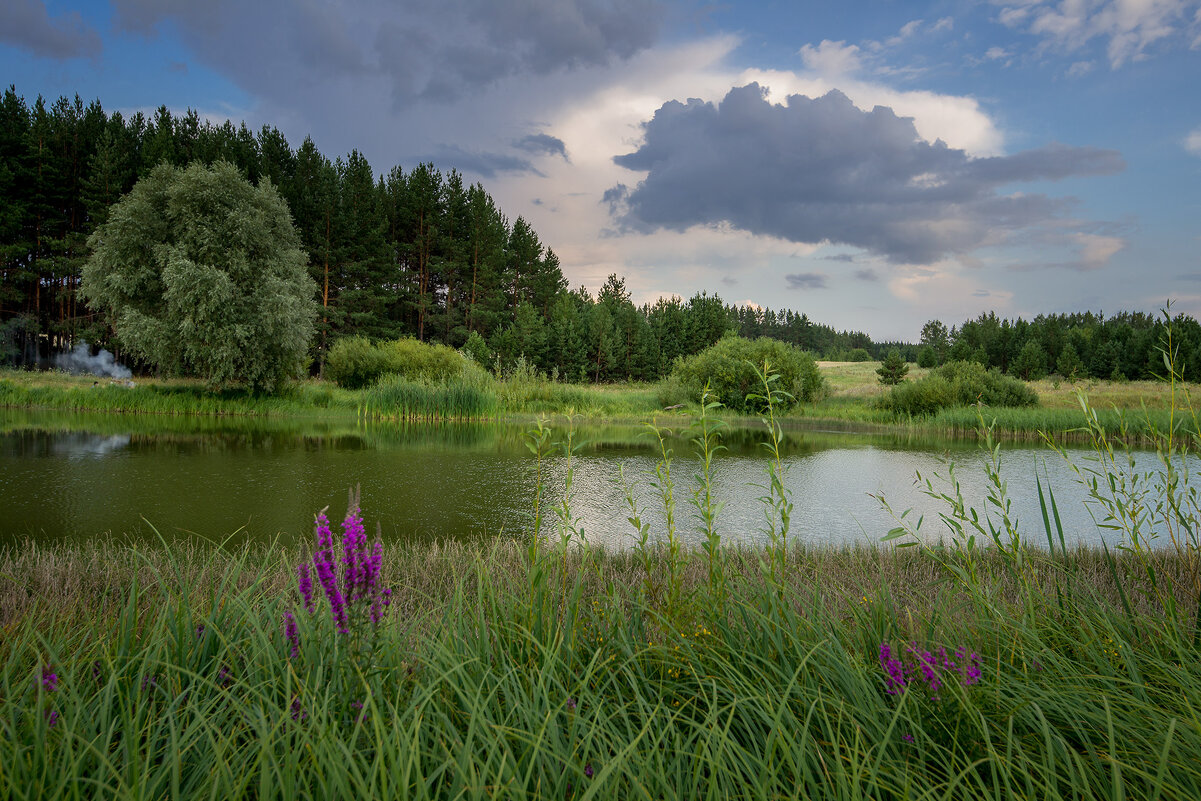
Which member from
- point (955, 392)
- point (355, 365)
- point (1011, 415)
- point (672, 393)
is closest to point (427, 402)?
point (355, 365)

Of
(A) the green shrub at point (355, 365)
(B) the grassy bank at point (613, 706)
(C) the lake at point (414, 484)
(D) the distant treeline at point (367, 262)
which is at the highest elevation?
(D) the distant treeline at point (367, 262)

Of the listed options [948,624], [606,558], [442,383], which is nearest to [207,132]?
[442,383]

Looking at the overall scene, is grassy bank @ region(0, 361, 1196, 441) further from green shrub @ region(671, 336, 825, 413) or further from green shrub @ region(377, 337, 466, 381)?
green shrub @ region(671, 336, 825, 413)

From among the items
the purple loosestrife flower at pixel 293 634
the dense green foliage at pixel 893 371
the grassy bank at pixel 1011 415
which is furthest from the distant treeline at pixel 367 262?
the purple loosestrife flower at pixel 293 634

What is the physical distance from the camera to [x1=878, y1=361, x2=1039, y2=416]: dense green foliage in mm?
26125

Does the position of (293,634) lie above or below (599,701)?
above

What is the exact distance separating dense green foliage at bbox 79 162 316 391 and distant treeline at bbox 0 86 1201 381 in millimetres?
5829

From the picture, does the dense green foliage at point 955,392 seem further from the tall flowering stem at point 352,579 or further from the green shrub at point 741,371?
the tall flowering stem at point 352,579

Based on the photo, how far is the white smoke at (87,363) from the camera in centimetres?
2994

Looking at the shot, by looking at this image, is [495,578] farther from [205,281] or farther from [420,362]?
[420,362]

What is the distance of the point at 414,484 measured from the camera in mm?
9195

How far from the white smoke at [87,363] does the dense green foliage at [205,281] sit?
25.8 feet

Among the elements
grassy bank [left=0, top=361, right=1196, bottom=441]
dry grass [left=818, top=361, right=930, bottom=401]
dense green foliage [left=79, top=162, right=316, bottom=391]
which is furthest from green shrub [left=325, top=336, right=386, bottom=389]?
dry grass [left=818, top=361, right=930, bottom=401]

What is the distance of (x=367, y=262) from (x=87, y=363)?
1531 cm
